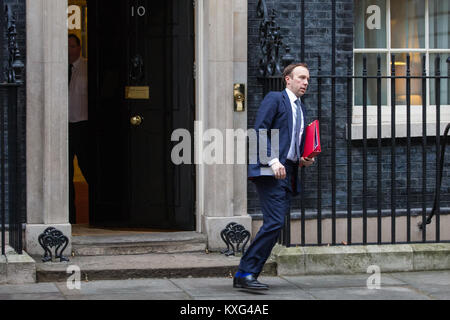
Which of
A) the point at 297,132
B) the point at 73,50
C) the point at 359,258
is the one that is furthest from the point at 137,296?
the point at 73,50

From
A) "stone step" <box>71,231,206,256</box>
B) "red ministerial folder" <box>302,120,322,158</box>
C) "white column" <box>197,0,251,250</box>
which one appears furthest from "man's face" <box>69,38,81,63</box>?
"red ministerial folder" <box>302,120,322,158</box>

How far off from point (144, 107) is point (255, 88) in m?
1.36

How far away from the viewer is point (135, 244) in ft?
30.2

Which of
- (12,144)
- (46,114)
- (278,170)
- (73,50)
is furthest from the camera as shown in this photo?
A: (73,50)

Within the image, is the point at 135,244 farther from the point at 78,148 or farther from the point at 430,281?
the point at 430,281

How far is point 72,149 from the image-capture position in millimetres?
10875

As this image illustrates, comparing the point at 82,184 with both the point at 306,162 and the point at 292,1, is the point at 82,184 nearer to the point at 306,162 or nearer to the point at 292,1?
Answer: the point at 292,1

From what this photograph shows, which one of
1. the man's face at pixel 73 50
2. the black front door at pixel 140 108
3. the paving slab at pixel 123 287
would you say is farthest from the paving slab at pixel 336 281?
the man's face at pixel 73 50

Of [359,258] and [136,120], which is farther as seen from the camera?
[136,120]

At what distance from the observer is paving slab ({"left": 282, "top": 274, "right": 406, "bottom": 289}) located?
819 centimetres

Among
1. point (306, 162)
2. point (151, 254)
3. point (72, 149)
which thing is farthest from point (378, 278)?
point (72, 149)

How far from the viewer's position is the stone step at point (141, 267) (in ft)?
27.1

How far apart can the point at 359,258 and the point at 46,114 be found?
3.06 metres

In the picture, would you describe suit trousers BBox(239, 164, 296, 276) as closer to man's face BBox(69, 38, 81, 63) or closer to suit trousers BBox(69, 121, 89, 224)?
suit trousers BBox(69, 121, 89, 224)
